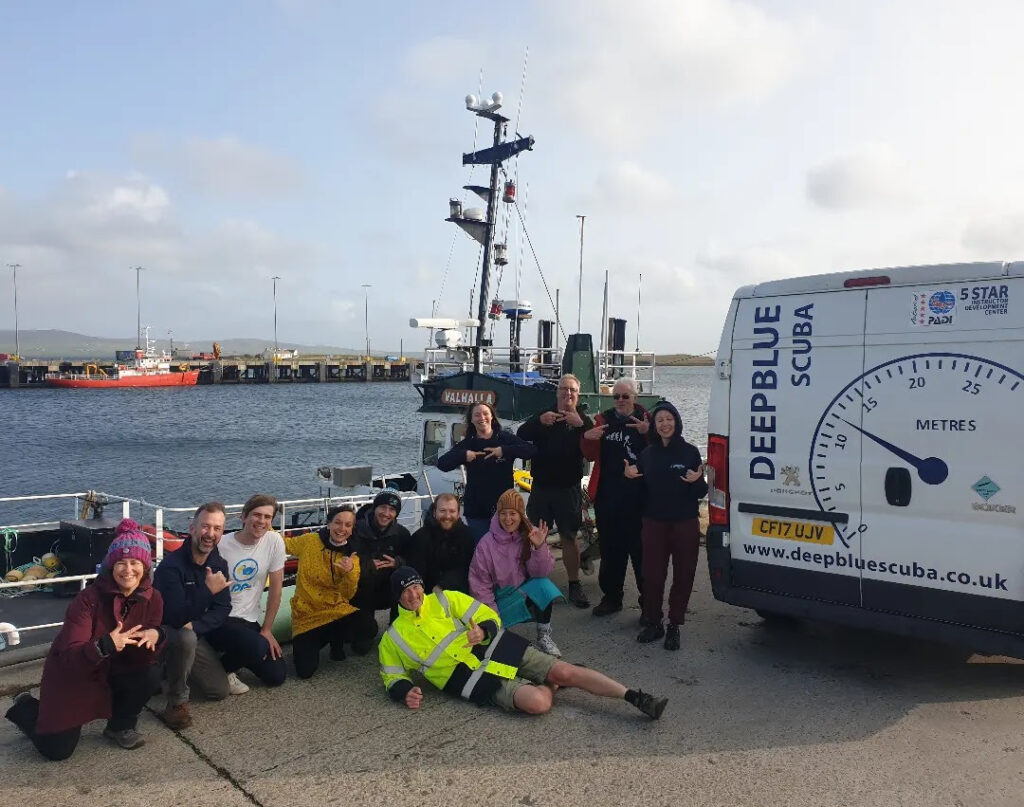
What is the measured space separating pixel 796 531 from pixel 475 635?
2078 millimetres

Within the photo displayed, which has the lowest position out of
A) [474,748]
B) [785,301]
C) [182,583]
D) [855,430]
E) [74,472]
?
[74,472]

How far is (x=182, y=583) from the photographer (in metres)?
4.83

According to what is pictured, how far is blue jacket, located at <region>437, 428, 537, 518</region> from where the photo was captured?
6641 mm

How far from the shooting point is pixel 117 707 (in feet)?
14.1

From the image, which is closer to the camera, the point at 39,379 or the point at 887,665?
the point at 887,665

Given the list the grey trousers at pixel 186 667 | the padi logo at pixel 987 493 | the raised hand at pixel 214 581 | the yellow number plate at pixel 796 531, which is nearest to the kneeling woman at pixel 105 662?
the grey trousers at pixel 186 667

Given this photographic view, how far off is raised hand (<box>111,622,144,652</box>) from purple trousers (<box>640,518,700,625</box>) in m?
3.37

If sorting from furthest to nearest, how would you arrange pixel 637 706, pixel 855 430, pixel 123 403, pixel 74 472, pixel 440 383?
pixel 123 403
pixel 74 472
pixel 440 383
pixel 855 430
pixel 637 706

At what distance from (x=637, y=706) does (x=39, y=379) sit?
111 meters

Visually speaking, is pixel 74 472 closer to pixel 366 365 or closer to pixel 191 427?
pixel 191 427

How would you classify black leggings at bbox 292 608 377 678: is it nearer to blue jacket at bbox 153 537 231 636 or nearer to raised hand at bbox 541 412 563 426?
blue jacket at bbox 153 537 231 636

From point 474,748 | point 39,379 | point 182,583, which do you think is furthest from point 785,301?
point 39,379

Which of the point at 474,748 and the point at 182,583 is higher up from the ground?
the point at 182,583

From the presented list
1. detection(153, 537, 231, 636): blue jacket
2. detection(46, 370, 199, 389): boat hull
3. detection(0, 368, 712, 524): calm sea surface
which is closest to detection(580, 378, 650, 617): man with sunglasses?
detection(153, 537, 231, 636): blue jacket
